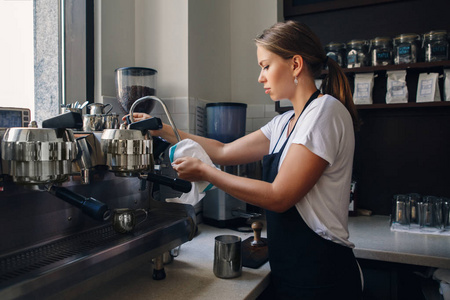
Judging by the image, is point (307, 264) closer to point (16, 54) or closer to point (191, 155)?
point (191, 155)

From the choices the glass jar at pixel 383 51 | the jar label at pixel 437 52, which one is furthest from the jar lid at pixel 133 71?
the jar label at pixel 437 52

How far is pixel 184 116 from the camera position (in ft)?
6.59

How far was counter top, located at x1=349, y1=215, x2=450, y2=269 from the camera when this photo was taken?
58.7 inches

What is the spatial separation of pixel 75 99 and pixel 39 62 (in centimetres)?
22

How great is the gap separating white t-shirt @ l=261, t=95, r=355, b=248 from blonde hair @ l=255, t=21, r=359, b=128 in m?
0.16

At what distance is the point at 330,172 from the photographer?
1172 millimetres

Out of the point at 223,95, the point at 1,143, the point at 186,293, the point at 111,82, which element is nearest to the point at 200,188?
the point at 186,293

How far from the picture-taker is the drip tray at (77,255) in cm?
74

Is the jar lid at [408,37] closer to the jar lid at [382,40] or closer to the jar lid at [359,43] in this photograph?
the jar lid at [382,40]

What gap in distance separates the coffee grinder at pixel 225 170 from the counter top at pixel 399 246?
1.80 feet

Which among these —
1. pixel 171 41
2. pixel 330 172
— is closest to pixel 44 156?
pixel 330 172

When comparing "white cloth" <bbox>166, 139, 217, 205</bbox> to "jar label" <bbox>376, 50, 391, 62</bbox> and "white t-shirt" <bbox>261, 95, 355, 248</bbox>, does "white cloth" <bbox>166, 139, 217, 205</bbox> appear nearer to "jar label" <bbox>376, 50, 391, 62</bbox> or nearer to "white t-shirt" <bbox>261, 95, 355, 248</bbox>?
"white t-shirt" <bbox>261, 95, 355, 248</bbox>

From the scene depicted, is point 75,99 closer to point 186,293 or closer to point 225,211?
point 225,211

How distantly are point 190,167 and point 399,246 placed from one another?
1.01 metres
